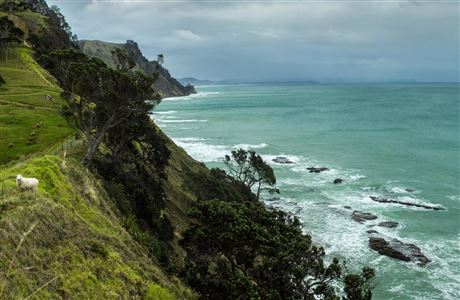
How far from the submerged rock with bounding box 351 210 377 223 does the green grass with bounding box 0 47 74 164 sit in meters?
36.0

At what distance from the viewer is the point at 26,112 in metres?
53.2

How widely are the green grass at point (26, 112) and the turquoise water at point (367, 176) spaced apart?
31.1m

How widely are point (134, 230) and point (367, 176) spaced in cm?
5989

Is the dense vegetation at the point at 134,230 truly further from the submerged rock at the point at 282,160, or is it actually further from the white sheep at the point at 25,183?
the submerged rock at the point at 282,160

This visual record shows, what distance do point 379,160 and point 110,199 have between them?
240ft

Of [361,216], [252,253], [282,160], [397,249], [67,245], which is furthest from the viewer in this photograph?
[282,160]

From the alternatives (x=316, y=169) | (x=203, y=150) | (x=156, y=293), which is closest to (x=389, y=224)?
(x=316, y=169)

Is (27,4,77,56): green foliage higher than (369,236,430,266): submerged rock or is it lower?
higher

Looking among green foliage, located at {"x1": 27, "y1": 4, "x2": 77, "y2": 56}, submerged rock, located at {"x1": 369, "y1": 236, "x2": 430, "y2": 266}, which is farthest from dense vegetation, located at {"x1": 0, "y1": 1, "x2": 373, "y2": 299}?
green foliage, located at {"x1": 27, "y1": 4, "x2": 77, "y2": 56}

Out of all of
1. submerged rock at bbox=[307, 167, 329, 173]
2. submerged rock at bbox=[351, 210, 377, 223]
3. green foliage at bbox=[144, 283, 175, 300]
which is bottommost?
submerged rock at bbox=[351, 210, 377, 223]

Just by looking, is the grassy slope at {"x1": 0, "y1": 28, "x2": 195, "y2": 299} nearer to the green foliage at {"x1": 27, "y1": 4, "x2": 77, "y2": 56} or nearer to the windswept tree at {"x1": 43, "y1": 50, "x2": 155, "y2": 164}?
the windswept tree at {"x1": 43, "y1": 50, "x2": 155, "y2": 164}

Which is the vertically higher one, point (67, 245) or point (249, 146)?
point (67, 245)

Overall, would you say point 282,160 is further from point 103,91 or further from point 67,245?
point 67,245

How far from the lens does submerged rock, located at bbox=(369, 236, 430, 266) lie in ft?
147
